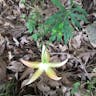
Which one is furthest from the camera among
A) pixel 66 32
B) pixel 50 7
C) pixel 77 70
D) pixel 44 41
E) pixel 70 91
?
pixel 50 7

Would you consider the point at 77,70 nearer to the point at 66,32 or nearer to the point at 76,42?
the point at 76,42

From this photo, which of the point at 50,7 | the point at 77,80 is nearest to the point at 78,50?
the point at 77,80

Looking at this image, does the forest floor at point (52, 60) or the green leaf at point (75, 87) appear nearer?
the green leaf at point (75, 87)

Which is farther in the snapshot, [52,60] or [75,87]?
[52,60]

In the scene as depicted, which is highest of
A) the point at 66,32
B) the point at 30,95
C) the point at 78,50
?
the point at 66,32

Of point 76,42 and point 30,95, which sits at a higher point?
point 76,42

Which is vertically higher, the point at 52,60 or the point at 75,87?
the point at 52,60

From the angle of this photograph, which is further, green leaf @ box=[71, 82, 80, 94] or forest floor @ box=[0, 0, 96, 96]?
forest floor @ box=[0, 0, 96, 96]

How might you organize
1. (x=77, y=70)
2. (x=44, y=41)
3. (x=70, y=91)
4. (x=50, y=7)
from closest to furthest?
(x=70, y=91) → (x=77, y=70) → (x=44, y=41) → (x=50, y=7)
